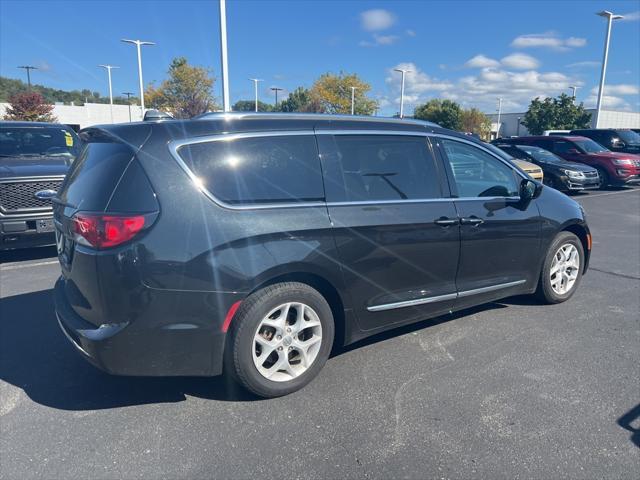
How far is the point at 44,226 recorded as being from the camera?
6219 millimetres

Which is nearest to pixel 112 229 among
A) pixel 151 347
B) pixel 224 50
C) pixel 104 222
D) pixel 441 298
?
pixel 104 222

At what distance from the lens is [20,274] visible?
598cm

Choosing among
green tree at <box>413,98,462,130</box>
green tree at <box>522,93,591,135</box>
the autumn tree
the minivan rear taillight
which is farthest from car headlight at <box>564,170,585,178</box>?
the autumn tree

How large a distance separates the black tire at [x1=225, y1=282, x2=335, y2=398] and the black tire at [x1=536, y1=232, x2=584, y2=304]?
259cm

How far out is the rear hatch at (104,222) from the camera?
2730 mm

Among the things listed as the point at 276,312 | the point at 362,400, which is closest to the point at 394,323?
the point at 362,400

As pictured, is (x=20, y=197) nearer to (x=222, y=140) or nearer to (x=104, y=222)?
(x=104, y=222)

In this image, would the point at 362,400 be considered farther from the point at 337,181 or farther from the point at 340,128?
the point at 340,128

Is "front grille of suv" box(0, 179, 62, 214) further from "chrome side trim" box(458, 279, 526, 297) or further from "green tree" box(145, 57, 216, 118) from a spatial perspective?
"green tree" box(145, 57, 216, 118)

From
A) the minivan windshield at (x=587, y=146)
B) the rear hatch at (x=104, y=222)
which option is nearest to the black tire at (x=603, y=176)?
the minivan windshield at (x=587, y=146)

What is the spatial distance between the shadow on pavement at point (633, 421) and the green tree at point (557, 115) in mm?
44341

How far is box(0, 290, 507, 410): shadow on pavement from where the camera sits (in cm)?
322

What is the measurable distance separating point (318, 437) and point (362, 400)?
481mm

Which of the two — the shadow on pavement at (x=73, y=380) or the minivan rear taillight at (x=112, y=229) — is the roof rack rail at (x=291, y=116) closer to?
the minivan rear taillight at (x=112, y=229)
